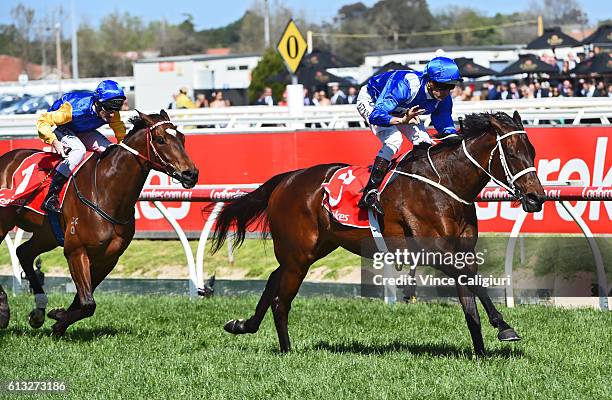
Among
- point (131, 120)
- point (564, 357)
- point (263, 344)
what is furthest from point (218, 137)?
point (564, 357)

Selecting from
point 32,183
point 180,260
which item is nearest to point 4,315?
point 32,183

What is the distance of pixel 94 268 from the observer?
746 centimetres

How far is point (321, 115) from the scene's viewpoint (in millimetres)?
11805

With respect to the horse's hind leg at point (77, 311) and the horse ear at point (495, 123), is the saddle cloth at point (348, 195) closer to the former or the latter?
the horse ear at point (495, 123)

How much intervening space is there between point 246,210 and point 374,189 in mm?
1052

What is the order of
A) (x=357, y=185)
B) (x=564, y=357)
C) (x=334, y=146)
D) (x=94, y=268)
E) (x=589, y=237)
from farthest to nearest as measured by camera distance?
(x=334, y=146) < (x=589, y=237) < (x=94, y=268) < (x=357, y=185) < (x=564, y=357)

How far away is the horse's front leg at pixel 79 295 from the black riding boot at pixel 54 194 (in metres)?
0.40

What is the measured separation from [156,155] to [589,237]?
11.2 ft

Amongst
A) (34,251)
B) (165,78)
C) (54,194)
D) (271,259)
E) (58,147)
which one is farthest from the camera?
(165,78)

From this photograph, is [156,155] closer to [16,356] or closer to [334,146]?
[16,356]

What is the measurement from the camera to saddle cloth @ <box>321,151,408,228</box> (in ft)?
22.0

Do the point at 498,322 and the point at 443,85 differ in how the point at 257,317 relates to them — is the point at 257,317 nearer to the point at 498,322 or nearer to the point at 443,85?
the point at 498,322

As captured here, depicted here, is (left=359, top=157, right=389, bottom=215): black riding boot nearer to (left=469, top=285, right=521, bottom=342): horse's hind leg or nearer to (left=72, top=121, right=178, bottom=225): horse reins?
(left=469, top=285, right=521, bottom=342): horse's hind leg

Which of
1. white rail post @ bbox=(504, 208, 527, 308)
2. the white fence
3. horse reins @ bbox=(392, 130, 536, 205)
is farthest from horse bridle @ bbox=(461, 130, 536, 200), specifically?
the white fence
